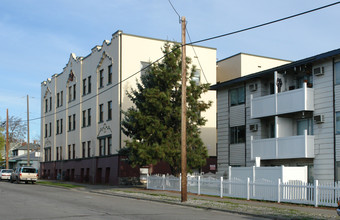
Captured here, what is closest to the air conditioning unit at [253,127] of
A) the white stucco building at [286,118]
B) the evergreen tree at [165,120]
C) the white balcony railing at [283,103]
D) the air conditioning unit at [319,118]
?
the white stucco building at [286,118]

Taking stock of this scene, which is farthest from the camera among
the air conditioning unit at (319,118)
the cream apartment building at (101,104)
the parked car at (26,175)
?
the parked car at (26,175)

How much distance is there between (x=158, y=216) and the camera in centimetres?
1473

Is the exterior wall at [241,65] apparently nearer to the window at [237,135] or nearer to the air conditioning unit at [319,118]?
the window at [237,135]

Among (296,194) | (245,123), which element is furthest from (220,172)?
(296,194)

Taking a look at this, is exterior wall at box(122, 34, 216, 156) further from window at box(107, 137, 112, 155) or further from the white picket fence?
the white picket fence

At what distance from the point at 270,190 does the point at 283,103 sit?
6174mm

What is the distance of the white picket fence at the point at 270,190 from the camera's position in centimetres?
1831

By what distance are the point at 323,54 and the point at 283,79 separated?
3.70 meters

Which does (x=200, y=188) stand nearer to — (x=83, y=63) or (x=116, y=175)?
(x=116, y=175)

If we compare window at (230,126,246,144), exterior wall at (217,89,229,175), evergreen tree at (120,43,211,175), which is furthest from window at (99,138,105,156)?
window at (230,126,246,144)

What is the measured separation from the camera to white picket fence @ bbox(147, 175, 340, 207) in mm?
18312

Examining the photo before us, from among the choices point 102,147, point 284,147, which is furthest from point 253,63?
point 284,147

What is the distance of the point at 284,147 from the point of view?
24.8m

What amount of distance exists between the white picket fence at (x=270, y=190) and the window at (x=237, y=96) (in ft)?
21.6
